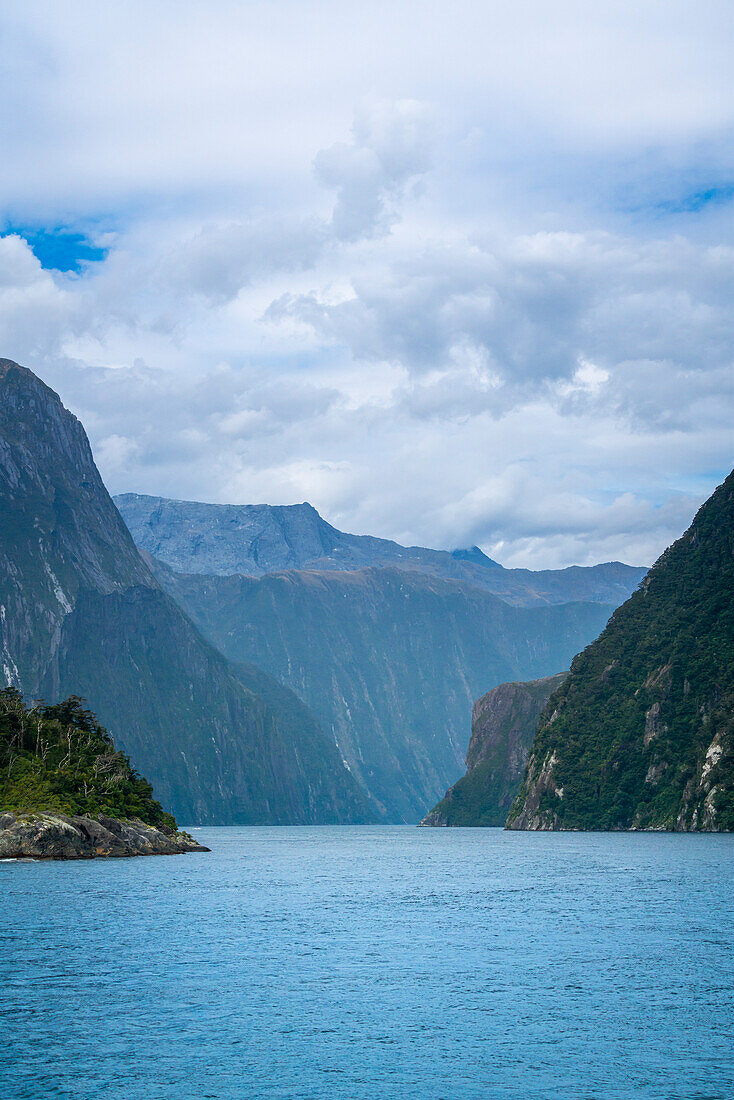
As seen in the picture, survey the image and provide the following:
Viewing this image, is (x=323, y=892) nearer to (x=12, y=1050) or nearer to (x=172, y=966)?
(x=172, y=966)

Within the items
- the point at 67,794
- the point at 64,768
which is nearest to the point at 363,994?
the point at 67,794

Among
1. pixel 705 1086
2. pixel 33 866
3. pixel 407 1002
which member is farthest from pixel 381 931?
pixel 33 866

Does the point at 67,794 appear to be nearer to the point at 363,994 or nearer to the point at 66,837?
the point at 66,837

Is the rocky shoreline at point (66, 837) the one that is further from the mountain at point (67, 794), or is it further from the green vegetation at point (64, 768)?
the green vegetation at point (64, 768)

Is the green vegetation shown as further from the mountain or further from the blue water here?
the blue water

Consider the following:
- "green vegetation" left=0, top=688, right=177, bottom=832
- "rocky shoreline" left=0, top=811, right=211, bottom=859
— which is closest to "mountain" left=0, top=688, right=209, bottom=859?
"green vegetation" left=0, top=688, right=177, bottom=832

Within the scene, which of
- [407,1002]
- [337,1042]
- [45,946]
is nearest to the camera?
[337,1042]
